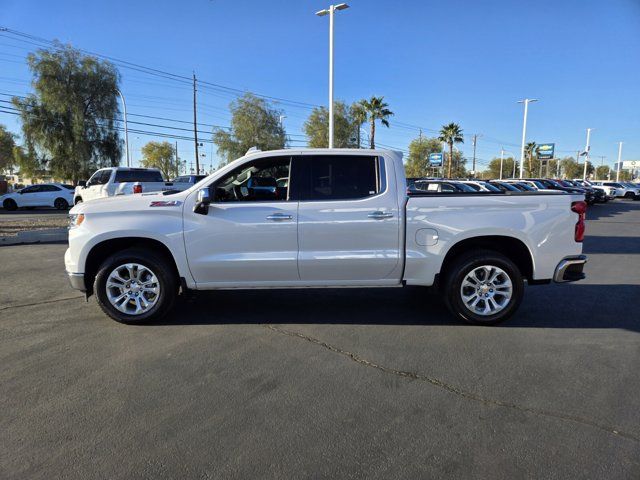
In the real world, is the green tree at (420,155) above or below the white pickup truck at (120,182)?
→ above

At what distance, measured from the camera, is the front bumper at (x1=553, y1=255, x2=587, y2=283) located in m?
4.82

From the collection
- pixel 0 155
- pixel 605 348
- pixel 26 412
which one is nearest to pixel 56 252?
pixel 26 412

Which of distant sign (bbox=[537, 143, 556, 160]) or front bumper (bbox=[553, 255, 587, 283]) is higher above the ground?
distant sign (bbox=[537, 143, 556, 160])

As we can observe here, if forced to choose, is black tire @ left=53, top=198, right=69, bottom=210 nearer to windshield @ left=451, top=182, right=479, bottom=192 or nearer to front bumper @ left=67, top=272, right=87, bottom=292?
windshield @ left=451, top=182, right=479, bottom=192

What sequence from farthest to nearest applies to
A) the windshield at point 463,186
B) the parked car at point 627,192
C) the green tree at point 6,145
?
the green tree at point 6,145 → the parked car at point 627,192 → the windshield at point 463,186

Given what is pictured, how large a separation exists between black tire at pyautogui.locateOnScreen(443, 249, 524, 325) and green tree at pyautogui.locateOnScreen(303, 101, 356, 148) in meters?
46.5

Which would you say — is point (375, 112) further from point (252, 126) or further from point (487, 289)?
point (487, 289)

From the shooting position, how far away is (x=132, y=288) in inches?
191

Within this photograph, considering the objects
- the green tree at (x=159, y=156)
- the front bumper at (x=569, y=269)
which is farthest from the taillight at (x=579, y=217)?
the green tree at (x=159, y=156)

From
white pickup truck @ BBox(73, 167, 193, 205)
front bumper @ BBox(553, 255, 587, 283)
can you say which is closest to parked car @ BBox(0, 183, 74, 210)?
white pickup truck @ BBox(73, 167, 193, 205)

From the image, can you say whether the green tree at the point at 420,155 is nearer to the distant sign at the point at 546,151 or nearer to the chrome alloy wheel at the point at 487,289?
the distant sign at the point at 546,151

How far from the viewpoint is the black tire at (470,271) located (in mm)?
4805

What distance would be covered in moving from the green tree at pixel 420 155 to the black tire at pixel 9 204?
68.3 m

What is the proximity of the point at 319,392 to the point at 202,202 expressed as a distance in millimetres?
2316
